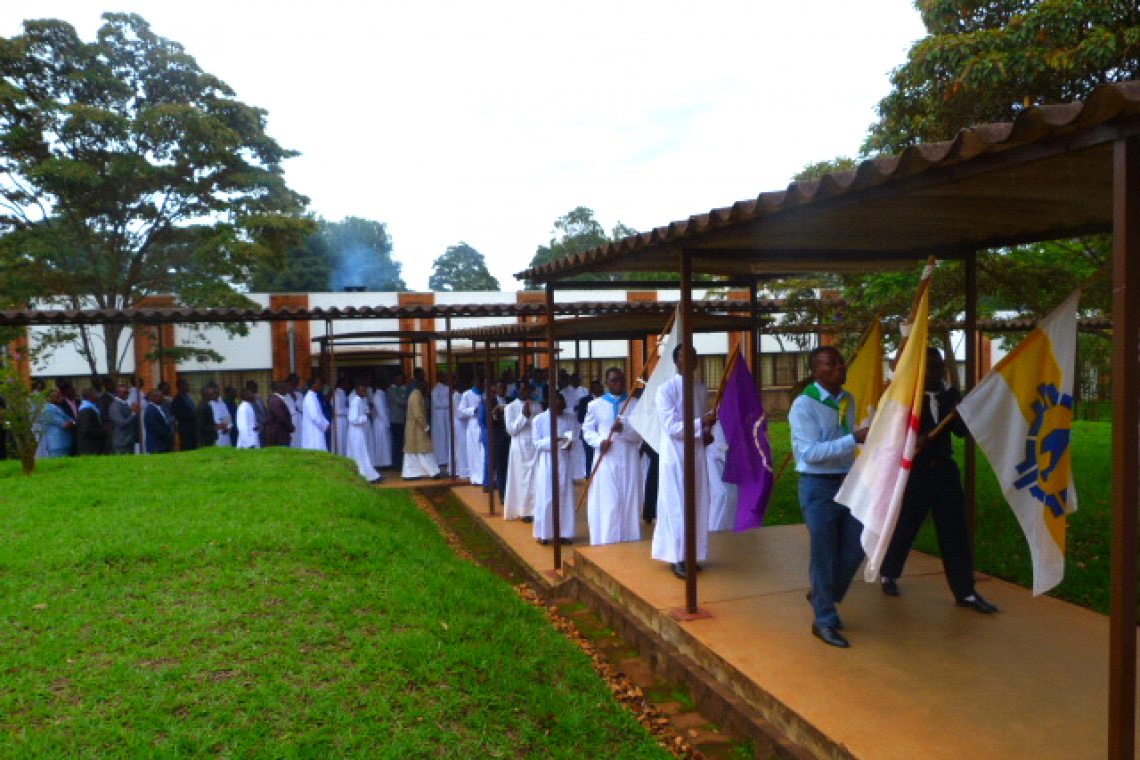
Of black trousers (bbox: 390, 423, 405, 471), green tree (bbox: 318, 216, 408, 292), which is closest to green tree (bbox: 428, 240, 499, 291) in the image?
green tree (bbox: 318, 216, 408, 292)

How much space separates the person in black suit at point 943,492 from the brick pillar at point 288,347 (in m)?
20.6

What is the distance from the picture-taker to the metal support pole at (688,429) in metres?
5.43

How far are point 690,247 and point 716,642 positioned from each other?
7.96 feet

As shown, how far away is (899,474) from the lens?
4012mm

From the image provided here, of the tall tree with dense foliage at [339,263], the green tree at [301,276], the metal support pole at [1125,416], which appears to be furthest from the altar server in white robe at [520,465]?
the green tree at [301,276]

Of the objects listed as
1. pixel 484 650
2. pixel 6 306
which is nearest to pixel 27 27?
pixel 6 306

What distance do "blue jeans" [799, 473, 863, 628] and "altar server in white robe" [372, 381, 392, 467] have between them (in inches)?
448

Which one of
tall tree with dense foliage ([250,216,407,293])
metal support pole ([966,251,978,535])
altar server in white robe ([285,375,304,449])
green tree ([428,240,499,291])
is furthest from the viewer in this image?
green tree ([428,240,499,291])

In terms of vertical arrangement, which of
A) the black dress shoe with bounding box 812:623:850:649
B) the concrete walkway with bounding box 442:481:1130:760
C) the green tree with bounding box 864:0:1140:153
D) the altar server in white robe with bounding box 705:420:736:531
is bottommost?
the concrete walkway with bounding box 442:481:1130:760

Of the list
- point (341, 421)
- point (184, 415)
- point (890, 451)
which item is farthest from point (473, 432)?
point (890, 451)

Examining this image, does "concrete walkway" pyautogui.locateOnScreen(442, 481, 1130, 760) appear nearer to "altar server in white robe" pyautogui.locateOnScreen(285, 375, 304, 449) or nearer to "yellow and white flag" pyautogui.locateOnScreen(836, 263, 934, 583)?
"yellow and white flag" pyautogui.locateOnScreen(836, 263, 934, 583)

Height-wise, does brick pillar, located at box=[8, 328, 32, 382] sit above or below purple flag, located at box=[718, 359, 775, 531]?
above

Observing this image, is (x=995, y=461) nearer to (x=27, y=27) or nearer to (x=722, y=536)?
(x=722, y=536)

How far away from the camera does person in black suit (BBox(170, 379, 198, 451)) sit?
13.9 metres
